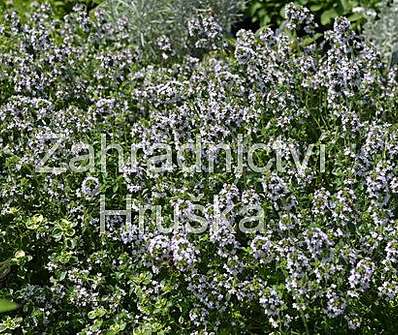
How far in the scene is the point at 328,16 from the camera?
20.9ft

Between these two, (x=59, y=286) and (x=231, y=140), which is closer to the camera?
(x=59, y=286)

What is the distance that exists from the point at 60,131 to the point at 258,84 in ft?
3.52

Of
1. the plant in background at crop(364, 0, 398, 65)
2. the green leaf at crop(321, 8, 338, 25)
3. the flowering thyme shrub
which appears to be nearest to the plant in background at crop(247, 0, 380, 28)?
the green leaf at crop(321, 8, 338, 25)

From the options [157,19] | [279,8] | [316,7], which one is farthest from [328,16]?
[157,19]

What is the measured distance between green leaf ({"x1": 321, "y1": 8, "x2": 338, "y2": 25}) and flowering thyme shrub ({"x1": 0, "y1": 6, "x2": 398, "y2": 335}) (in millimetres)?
1735

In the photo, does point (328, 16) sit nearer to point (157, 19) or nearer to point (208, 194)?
point (157, 19)

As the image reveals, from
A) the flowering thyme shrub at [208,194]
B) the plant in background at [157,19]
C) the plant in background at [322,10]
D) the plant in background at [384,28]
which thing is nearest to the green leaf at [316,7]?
the plant in background at [322,10]

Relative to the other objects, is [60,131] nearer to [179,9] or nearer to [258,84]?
[258,84]

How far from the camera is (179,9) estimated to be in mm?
5844

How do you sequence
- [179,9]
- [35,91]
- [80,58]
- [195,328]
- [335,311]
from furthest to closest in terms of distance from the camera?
[179,9] → [80,58] → [35,91] → [195,328] → [335,311]

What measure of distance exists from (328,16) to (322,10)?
0.74 ft

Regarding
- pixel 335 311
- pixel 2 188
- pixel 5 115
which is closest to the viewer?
pixel 335 311

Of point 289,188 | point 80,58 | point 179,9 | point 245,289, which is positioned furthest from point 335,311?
point 179,9

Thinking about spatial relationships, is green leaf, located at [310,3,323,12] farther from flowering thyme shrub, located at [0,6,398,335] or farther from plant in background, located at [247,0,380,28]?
flowering thyme shrub, located at [0,6,398,335]
